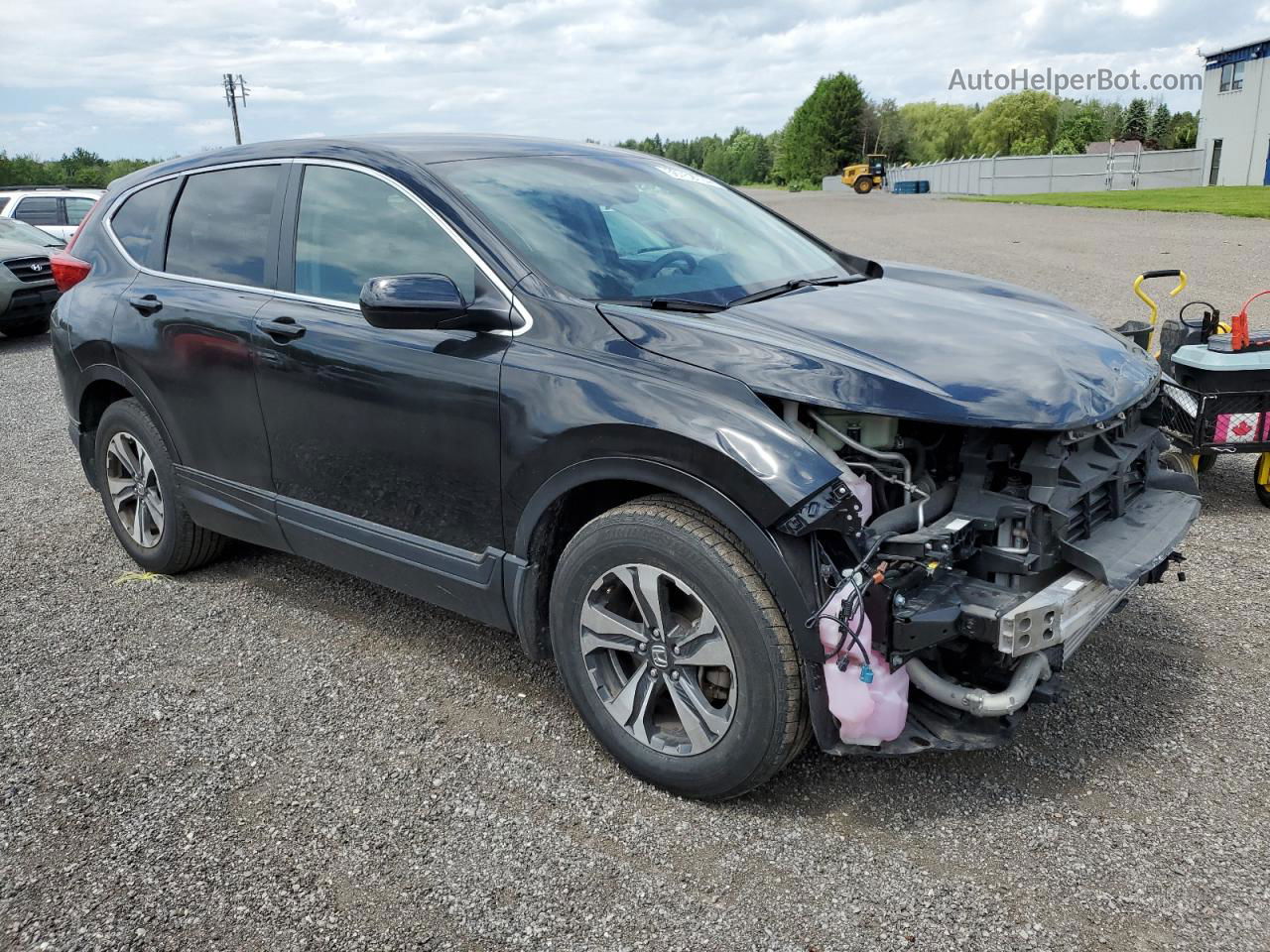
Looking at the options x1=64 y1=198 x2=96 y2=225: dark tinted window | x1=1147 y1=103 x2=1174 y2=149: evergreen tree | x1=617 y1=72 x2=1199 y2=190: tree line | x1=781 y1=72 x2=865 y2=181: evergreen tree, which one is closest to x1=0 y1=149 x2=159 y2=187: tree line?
x1=64 y1=198 x2=96 y2=225: dark tinted window

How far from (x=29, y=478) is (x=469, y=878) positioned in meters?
5.60

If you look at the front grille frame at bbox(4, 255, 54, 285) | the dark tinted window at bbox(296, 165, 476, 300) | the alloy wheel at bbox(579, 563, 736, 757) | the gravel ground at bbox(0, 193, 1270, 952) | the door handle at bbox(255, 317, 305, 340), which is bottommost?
the gravel ground at bbox(0, 193, 1270, 952)

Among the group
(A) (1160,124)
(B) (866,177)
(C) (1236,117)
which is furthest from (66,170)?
(A) (1160,124)

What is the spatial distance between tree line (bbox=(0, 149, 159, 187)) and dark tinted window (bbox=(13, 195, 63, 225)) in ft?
97.8

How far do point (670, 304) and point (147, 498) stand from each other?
296cm

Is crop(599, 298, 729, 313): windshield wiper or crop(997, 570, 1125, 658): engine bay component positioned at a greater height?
crop(599, 298, 729, 313): windshield wiper

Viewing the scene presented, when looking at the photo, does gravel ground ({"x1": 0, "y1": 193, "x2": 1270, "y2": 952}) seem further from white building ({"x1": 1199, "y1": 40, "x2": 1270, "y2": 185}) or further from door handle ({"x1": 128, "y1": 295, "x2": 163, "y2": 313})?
white building ({"x1": 1199, "y1": 40, "x2": 1270, "y2": 185})

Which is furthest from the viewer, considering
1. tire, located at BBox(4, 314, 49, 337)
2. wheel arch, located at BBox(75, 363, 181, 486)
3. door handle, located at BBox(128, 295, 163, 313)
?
tire, located at BBox(4, 314, 49, 337)

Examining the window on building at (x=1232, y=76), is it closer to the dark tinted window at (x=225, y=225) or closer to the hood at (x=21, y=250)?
the hood at (x=21, y=250)

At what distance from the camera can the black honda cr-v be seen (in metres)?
2.66

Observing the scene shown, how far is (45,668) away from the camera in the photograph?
4.03 metres

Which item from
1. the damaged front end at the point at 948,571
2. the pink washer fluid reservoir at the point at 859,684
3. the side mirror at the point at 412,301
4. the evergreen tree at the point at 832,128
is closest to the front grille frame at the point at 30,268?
the side mirror at the point at 412,301

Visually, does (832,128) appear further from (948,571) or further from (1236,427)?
(948,571)

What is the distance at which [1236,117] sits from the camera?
4728 centimetres
